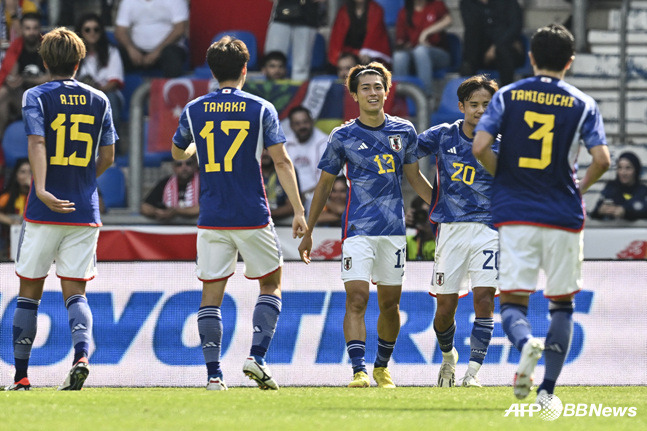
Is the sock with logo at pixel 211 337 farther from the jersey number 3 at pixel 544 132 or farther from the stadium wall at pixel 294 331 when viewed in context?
the jersey number 3 at pixel 544 132

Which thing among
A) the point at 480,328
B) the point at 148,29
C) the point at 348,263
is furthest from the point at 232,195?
the point at 148,29

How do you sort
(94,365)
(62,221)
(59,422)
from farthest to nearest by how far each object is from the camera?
(94,365) < (62,221) < (59,422)

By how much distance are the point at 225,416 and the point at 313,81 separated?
28.0 feet

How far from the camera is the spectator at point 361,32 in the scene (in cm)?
1518

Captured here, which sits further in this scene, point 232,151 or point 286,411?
point 232,151

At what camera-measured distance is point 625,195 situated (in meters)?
13.7

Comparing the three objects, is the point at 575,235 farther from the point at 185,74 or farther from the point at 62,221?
the point at 185,74

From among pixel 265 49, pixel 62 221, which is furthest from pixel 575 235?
pixel 265 49

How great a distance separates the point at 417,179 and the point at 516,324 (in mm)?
2525

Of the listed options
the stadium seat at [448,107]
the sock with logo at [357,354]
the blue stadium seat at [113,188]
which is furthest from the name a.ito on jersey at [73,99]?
the stadium seat at [448,107]

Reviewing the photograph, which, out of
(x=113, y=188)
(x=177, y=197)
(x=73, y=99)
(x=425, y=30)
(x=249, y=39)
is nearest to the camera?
(x=73, y=99)

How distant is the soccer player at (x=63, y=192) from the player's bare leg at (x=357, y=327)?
179 centimetres

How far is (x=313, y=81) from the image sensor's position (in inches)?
551

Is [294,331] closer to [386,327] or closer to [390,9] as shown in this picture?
[386,327]
